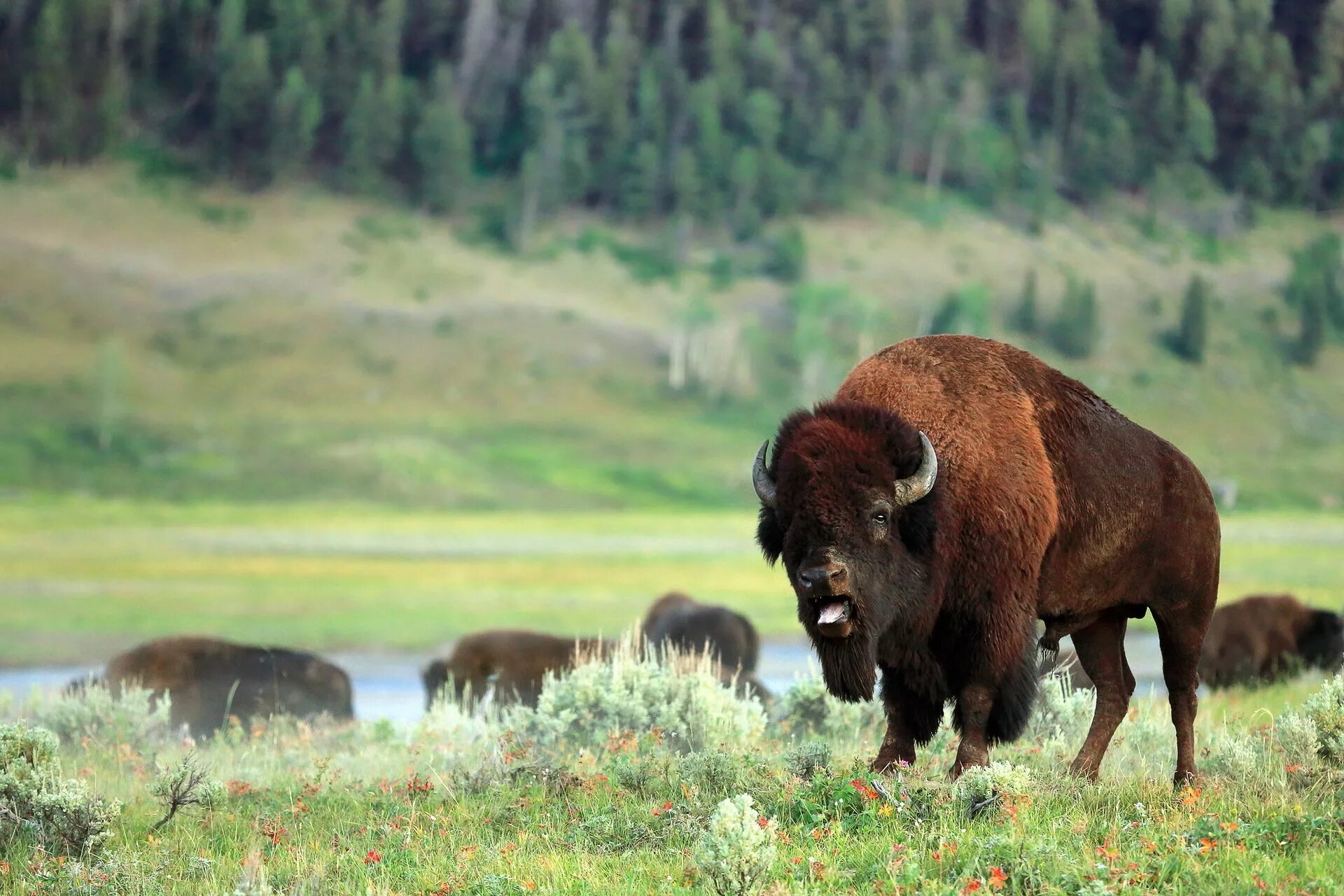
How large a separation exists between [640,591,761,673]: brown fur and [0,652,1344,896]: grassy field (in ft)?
25.1

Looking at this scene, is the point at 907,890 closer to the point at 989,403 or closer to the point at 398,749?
the point at 989,403

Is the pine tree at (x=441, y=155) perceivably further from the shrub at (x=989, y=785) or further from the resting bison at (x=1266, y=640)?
the shrub at (x=989, y=785)

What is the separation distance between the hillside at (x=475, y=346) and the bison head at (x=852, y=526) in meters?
64.0

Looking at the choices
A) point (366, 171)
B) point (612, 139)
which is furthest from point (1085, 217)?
point (366, 171)

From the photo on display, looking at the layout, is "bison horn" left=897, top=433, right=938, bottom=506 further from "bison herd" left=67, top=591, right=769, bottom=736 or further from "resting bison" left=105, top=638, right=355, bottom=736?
"resting bison" left=105, top=638, right=355, bottom=736

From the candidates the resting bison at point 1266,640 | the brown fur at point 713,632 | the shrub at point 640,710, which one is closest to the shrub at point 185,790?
the shrub at point 640,710

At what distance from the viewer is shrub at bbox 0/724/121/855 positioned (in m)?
7.79

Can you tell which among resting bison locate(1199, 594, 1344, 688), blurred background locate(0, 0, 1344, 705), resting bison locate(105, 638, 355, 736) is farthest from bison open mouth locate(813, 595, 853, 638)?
blurred background locate(0, 0, 1344, 705)

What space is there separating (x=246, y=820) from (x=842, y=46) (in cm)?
10435

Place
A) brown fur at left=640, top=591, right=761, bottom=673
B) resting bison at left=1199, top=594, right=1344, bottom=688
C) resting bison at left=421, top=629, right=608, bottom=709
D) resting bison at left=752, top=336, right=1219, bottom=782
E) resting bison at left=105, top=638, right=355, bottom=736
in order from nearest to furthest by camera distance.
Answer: resting bison at left=752, top=336, right=1219, bottom=782 < resting bison at left=105, top=638, right=355, bottom=736 < resting bison at left=421, top=629, right=608, bottom=709 < brown fur at left=640, top=591, right=761, bottom=673 < resting bison at left=1199, top=594, right=1344, bottom=688

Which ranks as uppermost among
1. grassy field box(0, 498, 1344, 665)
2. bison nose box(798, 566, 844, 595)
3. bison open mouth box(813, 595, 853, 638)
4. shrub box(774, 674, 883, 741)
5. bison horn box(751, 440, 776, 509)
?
bison horn box(751, 440, 776, 509)

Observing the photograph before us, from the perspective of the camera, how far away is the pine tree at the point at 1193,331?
90.9m

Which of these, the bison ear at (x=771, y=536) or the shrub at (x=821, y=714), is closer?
the bison ear at (x=771, y=536)

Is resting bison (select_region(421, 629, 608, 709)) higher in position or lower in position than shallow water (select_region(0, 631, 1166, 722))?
higher
